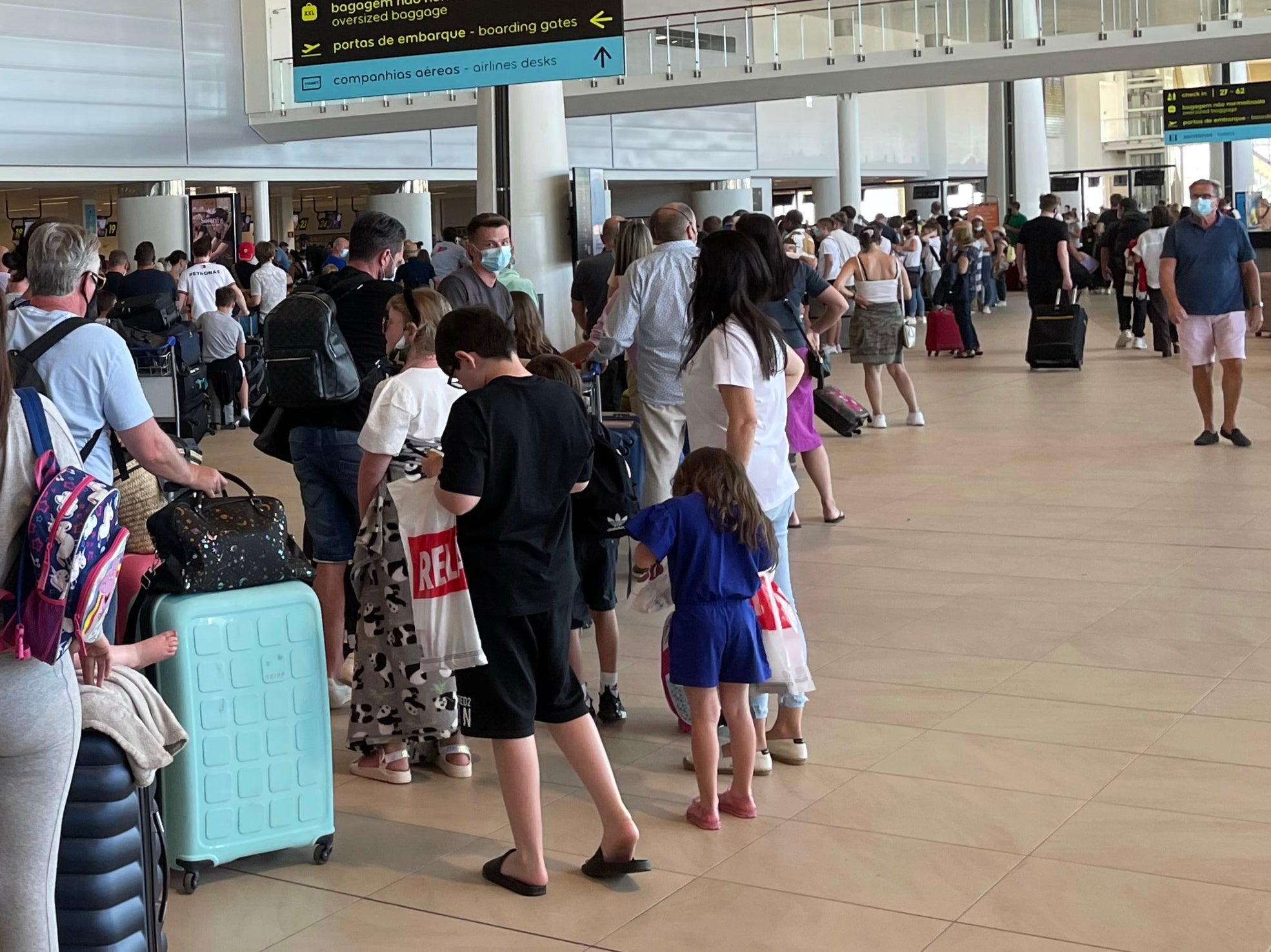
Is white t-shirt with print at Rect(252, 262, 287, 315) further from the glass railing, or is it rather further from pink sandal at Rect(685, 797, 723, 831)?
pink sandal at Rect(685, 797, 723, 831)

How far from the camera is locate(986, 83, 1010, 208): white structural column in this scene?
30625 mm

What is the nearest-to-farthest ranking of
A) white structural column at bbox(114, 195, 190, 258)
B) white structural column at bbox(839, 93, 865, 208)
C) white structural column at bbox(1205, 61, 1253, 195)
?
white structural column at bbox(114, 195, 190, 258) → white structural column at bbox(1205, 61, 1253, 195) → white structural column at bbox(839, 93, 865, 208)

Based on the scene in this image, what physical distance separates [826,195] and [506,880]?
34259 millimetres

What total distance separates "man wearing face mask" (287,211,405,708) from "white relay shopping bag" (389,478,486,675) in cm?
142

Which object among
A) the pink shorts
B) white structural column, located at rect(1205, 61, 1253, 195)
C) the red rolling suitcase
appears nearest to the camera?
the pink shorts

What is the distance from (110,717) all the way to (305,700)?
37.0 inches

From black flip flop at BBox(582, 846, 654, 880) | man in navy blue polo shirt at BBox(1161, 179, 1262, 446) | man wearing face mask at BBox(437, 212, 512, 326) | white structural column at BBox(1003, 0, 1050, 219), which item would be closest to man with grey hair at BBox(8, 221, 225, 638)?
black flip flop at BBox(582, 846, 654, 880)

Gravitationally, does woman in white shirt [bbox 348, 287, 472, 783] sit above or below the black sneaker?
above

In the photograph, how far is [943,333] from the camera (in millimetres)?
17312

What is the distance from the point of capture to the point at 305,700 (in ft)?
12.1

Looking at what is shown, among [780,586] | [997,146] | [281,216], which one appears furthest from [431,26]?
[281,216]

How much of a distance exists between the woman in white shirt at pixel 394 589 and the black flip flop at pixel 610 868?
33.1 inches

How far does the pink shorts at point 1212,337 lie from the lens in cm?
947

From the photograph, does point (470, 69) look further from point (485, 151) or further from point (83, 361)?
point (83, 361)
